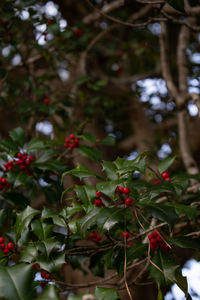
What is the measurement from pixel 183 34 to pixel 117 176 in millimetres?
1614

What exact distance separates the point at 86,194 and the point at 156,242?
28 cm

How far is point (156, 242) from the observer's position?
1043 mm

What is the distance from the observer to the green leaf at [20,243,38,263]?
3.16ft

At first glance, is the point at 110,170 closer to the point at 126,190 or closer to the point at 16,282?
the point at 126,190

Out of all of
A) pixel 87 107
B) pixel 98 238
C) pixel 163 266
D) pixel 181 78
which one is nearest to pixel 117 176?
pixel 163 266

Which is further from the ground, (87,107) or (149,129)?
(87,107)

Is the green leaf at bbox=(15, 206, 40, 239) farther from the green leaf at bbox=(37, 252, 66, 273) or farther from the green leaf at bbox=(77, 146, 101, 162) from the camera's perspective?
the green leaf at bbox=(77, 146, 101, 162)

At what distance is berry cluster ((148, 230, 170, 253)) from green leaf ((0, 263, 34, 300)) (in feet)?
1.36

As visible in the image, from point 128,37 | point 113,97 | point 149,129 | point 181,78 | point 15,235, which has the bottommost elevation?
point 149,129

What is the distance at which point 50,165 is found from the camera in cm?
142

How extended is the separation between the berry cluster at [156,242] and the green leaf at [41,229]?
341mm

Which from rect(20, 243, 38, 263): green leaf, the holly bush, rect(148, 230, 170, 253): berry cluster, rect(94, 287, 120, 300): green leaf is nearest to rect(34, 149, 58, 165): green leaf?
the holly bush

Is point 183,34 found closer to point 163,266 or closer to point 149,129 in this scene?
point 149,129

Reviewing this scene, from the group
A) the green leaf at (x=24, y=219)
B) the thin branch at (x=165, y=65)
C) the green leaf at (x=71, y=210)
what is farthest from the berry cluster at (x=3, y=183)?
the thin branch at (x=165, y=65)
